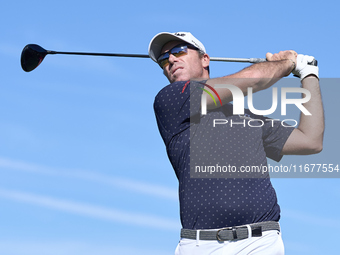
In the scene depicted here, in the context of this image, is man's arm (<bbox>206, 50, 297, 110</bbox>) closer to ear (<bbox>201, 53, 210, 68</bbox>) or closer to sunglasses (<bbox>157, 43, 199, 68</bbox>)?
sunglasses (<bbox>157, 43, 199, 68</bbox>)

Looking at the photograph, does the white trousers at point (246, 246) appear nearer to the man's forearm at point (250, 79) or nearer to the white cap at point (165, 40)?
the man's forearm at point (250, 79)

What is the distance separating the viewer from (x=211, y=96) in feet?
18.9

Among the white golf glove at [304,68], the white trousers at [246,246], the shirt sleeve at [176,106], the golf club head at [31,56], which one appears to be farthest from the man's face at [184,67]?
the golf club head at [31,56]

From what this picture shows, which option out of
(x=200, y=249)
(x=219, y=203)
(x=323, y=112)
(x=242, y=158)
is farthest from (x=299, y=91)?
(x=200, y=249)

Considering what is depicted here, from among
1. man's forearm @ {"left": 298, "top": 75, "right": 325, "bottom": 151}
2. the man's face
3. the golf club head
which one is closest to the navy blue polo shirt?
man's forearm @ {"left": 298, "top": 75, "right": 325, "bottom": 151}

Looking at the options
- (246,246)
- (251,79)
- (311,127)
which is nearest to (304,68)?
(311,127)

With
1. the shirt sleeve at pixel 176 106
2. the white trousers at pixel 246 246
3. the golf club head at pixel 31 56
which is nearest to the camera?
the white trousers at pixel 246 246

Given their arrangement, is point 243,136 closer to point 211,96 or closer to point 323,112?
point 211,96

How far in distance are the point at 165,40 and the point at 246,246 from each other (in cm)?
283

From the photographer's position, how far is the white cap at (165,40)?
677 centimetres

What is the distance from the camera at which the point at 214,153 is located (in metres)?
5.70

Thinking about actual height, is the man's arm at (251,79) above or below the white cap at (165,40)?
below

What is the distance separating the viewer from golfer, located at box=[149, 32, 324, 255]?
5.40 m

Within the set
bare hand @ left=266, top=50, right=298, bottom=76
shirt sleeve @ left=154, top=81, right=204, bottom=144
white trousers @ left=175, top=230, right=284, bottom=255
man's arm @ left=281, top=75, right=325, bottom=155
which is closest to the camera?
white trousers @ left=175, top=230, right=284, bottom=255
